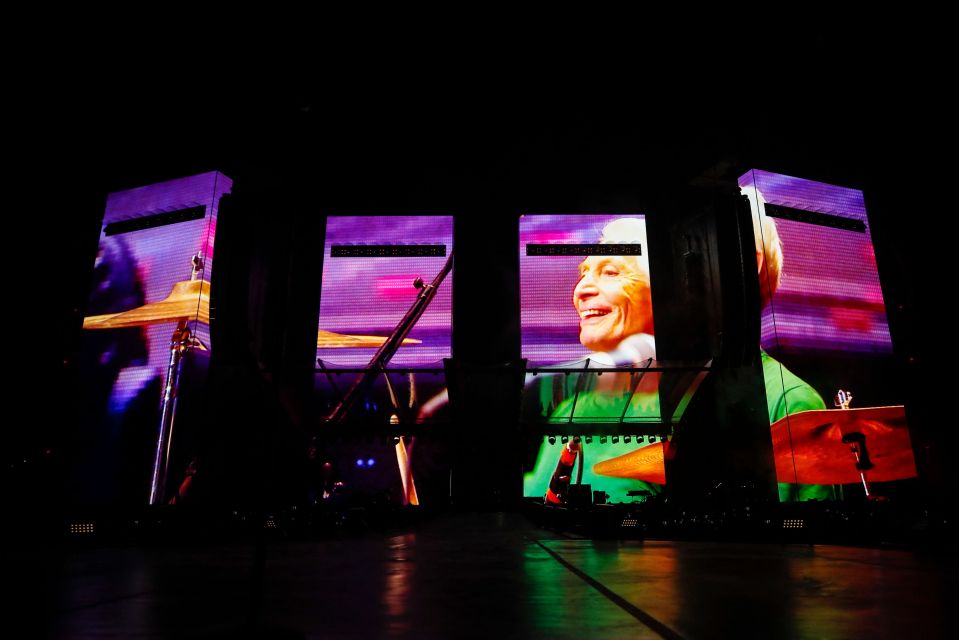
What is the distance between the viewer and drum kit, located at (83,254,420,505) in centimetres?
1791

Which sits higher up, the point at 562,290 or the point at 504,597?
the point at 562,290

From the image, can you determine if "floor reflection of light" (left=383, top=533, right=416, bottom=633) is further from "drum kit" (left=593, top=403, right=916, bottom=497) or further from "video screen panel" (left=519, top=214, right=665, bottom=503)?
"drum kit" (left=593, top=403, right=916, bottom=497)

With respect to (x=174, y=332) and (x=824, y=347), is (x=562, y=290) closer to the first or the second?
(x=824, y=347)

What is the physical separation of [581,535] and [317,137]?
887 cm

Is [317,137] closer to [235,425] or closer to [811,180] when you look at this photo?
[235,425]

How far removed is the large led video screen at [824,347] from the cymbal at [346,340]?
12599 millimetres

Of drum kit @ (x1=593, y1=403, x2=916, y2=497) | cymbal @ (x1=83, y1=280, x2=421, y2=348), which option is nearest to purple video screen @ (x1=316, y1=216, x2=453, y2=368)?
cymbal @ (x1=83, y1=280, x2=421, y2=348)

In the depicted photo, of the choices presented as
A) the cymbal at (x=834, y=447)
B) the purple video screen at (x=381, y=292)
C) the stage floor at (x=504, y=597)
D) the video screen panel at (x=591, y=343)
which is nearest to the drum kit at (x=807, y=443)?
the cymbal at (x=834, y=447)

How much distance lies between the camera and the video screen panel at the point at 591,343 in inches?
679

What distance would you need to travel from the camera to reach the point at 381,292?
1858 cm

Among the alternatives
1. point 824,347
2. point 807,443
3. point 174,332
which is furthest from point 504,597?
point 824,347

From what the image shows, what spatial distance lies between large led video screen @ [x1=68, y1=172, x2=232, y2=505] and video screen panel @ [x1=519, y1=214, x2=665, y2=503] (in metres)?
11.2

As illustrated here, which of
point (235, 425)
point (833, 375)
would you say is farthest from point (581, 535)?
point (833, 375)

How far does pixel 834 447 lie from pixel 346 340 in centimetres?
1664
